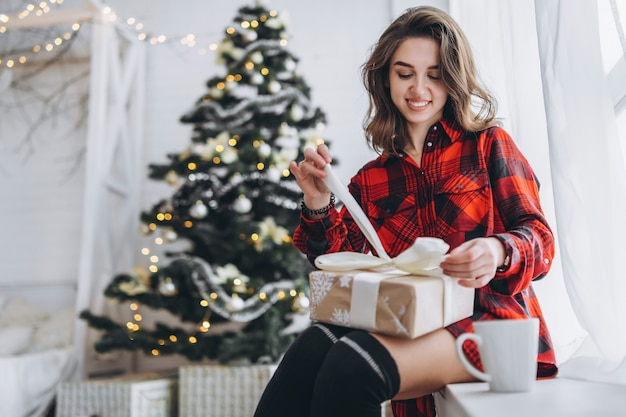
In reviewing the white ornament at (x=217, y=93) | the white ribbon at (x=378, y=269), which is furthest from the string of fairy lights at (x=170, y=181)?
the white ribbon at (x=378, y=269)

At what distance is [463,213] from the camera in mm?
890

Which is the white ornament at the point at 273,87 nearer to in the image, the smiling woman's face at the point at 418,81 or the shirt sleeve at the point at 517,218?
the smiling woman's face at the point at 418,81

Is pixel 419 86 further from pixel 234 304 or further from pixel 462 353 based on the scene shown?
pixel 234 304

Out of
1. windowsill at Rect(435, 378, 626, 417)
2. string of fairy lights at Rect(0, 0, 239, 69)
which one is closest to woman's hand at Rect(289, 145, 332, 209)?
windowsill at Rect(435, 378, 626, 417)

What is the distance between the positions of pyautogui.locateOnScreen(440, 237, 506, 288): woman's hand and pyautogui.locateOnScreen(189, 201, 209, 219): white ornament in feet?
4.86

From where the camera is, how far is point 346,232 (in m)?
1.02

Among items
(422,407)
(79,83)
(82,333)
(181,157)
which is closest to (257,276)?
(181,157)

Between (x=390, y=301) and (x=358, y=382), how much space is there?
0.36 ft

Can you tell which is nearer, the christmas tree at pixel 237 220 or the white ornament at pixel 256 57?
the christmas tree at pixel 237 220

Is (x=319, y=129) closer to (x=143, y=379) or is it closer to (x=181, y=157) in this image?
(x=181, y=157)

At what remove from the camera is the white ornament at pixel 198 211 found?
206 centimetres

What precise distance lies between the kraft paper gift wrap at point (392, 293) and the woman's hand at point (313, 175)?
0.17m

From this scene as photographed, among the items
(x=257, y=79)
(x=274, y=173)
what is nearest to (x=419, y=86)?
(x=274, y=173)

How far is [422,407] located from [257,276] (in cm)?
127
